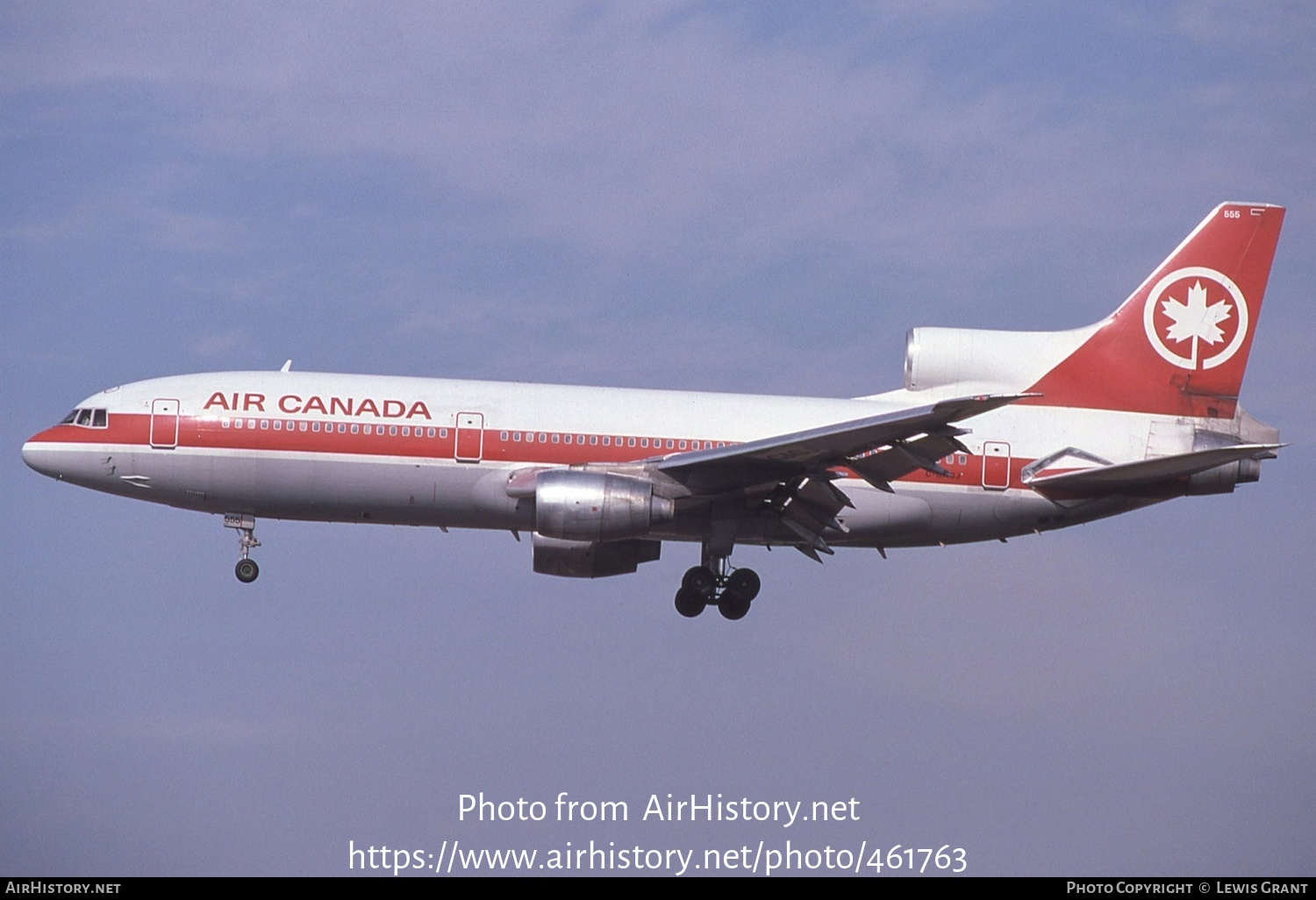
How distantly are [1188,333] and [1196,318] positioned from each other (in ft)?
1.56

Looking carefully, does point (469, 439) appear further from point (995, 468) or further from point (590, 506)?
point (995, 468)

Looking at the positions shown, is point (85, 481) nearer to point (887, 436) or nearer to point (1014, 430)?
point (887, 436)

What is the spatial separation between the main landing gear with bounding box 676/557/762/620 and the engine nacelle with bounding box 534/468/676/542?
10.6 ft

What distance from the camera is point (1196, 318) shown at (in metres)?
40.2

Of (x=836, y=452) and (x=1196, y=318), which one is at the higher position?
(x=1196, y=318)

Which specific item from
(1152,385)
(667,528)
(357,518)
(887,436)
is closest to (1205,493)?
(1152,385)

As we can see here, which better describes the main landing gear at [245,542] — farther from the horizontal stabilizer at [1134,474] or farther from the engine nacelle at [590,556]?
the horizontal stabilizer at [1134,474]

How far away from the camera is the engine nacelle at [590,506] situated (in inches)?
1352

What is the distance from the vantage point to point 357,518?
121 ft

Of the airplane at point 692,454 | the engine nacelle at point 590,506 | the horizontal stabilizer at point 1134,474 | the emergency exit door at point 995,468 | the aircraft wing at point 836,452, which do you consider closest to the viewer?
the aircraft wing at point 836,452

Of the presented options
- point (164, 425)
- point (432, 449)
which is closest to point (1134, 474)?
point (432, 449)

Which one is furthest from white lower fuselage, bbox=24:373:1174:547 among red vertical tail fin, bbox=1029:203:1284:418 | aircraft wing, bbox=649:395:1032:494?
red vertical tail fin, bbox=1029:203:1284:418

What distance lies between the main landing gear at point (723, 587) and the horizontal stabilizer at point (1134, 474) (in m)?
6.63

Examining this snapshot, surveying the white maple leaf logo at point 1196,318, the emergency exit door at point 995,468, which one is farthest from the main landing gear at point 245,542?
the white maple leaf logo at point 1196,318
